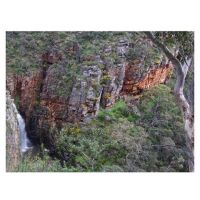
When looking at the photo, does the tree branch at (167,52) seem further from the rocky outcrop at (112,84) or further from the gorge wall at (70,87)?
the rocky outcrop at (112,84)

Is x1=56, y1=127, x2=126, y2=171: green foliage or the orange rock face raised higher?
the orange rock face

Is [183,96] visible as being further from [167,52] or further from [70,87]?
[70,87]

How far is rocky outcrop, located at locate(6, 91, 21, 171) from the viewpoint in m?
5.16

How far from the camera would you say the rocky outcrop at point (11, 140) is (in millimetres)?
5160

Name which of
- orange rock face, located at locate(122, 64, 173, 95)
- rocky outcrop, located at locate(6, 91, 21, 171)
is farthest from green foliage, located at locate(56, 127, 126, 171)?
orange rock face, located at locate(122, 64, 173, 95)

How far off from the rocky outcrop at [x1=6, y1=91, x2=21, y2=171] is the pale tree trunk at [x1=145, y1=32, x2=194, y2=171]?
1648mm

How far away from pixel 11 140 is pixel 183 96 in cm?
185

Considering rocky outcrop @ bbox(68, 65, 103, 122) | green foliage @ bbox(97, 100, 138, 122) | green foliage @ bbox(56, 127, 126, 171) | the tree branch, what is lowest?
green foliage @ bbox(56, 127, 126, 171)

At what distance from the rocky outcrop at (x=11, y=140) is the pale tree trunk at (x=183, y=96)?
64.9 inches

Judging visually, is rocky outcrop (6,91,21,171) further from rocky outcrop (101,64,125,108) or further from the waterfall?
rocky outcrop (101,64,125,108)

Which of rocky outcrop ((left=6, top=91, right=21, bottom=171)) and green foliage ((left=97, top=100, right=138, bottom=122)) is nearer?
rocky outcrop ((left=6, top=91, right=21, bottom=171))
